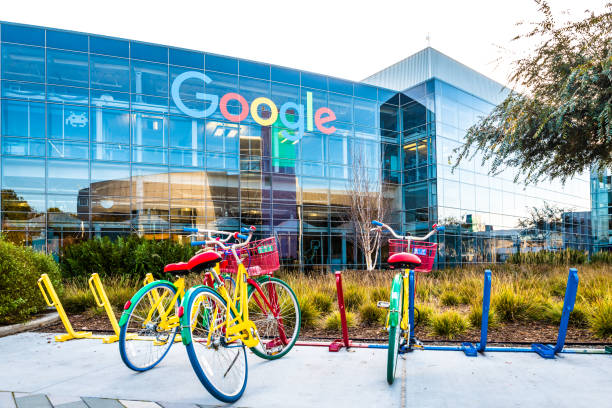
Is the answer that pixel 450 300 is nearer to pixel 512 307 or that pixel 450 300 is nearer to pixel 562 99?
pixel 512 307

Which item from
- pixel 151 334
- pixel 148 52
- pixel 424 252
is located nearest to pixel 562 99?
pixel 424 252

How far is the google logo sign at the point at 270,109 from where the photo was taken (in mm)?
23641

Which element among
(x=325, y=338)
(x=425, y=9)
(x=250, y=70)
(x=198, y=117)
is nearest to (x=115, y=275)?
(x=325, y=338)

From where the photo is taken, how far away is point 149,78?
2303 cm

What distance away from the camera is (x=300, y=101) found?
2652cm

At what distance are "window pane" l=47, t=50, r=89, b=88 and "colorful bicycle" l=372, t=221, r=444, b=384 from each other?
859 inches

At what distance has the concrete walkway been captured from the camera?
3.26 metres

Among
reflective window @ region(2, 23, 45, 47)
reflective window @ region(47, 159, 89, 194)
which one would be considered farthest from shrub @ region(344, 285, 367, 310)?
reflective window @ region(2, 23, 45, 47)

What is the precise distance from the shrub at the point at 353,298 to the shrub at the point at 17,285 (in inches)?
197

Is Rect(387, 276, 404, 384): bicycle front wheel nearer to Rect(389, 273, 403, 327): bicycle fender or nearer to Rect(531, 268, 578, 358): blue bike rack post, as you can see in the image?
Rect(389, 273, 403, 327): bicycle fender

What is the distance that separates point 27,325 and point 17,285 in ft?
2.01

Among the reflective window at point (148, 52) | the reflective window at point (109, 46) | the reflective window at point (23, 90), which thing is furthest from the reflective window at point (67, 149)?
the reflective window at point (148, 52)

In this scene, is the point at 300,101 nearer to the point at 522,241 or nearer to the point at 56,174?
the point at 56,174

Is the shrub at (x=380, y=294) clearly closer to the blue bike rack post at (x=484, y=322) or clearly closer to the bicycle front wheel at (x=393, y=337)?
the blue bike rack post at (x=484, y=322)
